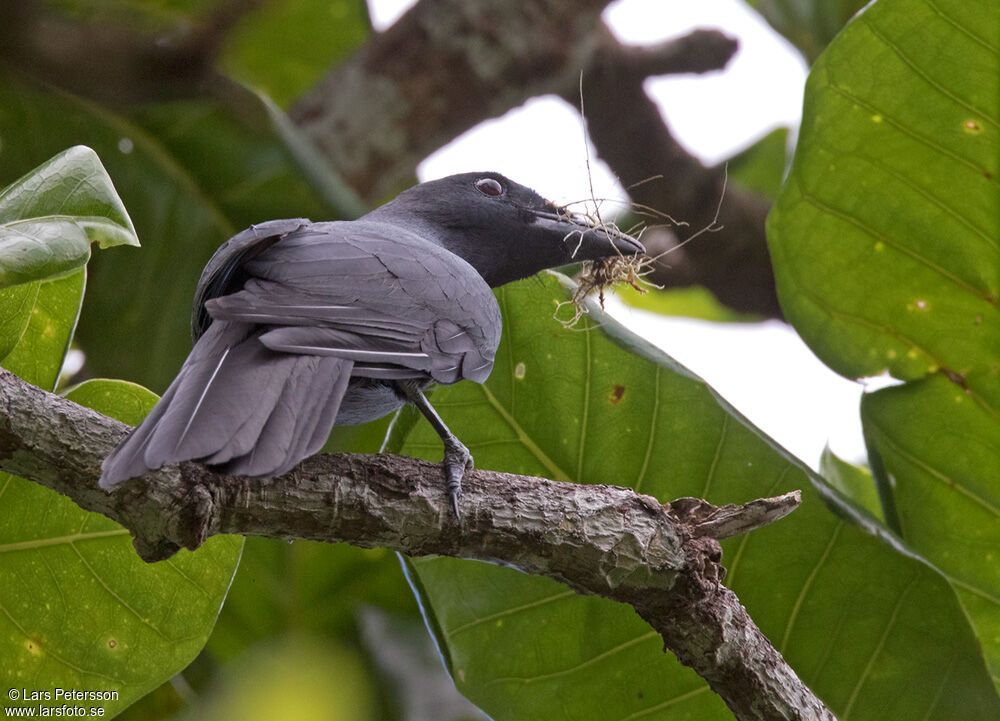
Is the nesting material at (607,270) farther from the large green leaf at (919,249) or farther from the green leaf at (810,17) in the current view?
the green leaf at (810,17)

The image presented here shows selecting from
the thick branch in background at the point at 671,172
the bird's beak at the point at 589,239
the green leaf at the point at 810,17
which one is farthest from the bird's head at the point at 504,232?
the green leaf at the point at 810,17

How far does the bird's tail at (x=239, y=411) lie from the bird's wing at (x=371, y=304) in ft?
0.14

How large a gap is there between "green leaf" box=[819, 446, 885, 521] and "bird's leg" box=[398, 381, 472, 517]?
4.90 feet

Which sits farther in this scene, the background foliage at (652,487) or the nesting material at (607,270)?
the nesting material at (607,270)

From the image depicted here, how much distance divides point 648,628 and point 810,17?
2815 millimetres

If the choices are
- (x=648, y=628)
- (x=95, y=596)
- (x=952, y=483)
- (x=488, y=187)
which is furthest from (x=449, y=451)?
(x=952, y=483)

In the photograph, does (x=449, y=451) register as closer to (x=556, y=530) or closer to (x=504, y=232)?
(x=556, y=530)

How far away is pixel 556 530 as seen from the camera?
1.91 m

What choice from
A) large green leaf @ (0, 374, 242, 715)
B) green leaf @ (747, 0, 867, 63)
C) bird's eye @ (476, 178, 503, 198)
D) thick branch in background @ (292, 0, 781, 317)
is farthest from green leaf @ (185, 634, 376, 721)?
green leaf @ (747, 0, 867, 63)

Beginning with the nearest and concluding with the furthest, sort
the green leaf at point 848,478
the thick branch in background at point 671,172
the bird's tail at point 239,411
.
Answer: the bird's tail at point 239,411 < the green leaf at point 848,478 < the thick branch in background at point 671,172

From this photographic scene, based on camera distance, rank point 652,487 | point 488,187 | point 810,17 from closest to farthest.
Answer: point 652,487 → point 488,187 → point 810,17

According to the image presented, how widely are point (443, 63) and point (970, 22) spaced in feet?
6.34

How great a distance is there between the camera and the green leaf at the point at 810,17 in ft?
13.8

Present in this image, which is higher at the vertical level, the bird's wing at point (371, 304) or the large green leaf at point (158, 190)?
the bird's wing at point (371, 304)
